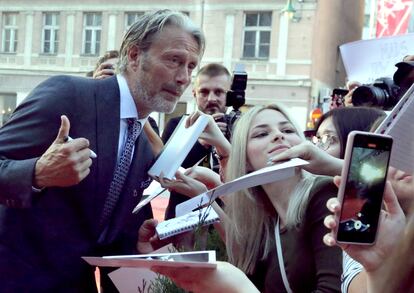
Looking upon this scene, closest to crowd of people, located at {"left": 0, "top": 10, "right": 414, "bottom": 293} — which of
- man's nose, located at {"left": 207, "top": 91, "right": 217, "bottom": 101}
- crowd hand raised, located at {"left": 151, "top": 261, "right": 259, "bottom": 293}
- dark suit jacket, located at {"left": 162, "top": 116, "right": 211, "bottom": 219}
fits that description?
crowd hand raised, located at {"left": 151, "top": 261, "right": 259, "bottom": 293}

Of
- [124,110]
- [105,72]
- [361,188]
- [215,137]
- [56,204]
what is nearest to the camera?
[361,188]

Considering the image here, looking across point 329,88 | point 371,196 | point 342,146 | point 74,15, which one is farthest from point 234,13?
point 371,196

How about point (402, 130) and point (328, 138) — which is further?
point (328, 138)

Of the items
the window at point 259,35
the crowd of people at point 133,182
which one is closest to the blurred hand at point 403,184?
the crowd of people at point 133,182

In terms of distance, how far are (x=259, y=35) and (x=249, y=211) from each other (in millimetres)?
17208

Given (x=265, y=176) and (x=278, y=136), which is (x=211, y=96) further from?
(x=265, y=176)

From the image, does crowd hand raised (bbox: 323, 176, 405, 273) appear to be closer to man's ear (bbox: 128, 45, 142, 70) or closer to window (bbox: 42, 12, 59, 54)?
man's ear (bbox: 128, 45, 142, 70)

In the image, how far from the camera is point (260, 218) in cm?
200

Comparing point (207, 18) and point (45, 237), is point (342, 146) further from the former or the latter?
point (207, 18)

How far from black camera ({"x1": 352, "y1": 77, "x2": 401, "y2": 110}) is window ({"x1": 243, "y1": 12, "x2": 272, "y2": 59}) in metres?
16.5

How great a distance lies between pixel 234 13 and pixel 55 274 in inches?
699

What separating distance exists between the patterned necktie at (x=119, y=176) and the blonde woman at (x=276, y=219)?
34cm

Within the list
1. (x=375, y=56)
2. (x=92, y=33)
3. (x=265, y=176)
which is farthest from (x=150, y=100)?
(x=92, y=33)

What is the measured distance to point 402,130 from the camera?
1167mm
